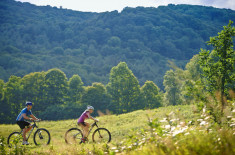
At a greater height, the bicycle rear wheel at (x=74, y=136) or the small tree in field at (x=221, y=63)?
the small tree in field at (x=221, y=63)

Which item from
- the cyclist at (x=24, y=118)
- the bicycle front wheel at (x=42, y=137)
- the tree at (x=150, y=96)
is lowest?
the tree at (x=150, y=96)

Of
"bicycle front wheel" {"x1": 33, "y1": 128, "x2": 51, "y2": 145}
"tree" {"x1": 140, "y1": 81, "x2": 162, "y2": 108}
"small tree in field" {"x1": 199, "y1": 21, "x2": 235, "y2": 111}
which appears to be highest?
"small tree in field" {"x1": 199, "y1": 21, "x2": 235, "y2": 111}

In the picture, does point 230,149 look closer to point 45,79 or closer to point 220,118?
point 220,118

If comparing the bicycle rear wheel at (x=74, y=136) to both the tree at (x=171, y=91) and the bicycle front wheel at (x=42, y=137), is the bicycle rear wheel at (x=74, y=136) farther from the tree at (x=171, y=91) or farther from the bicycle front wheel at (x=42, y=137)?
the tree at (x=171, y=91)

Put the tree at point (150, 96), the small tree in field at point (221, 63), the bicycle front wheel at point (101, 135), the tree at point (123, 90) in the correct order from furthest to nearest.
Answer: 1. the tree at point (150, 96)
2. the tree at point (123, 90)
3. the small tree in field at point (221, 63)
4. the bicycle front wheel at point (101, 135)

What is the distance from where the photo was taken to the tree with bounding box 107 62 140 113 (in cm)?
4700

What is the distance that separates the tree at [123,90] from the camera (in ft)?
154

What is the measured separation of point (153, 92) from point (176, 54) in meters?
159

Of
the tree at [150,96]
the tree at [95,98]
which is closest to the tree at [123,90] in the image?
the tree at [95,98]

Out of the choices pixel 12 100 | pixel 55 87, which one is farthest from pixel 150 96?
pixel 12 100

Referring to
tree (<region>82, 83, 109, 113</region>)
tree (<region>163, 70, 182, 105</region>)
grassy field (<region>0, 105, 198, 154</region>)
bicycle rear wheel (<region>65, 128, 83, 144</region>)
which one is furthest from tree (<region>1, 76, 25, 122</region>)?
bicycle rear wheel (<region>65, 128, 83, 144</region>)

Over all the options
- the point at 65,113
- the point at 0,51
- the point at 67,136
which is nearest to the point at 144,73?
the point at 65,113

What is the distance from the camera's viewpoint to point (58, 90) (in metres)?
50.5

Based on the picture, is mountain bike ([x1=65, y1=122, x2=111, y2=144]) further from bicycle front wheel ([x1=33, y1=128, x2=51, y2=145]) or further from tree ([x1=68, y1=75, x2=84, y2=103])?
tree ([x1=68, y1=75, x2=84, y2=103])
